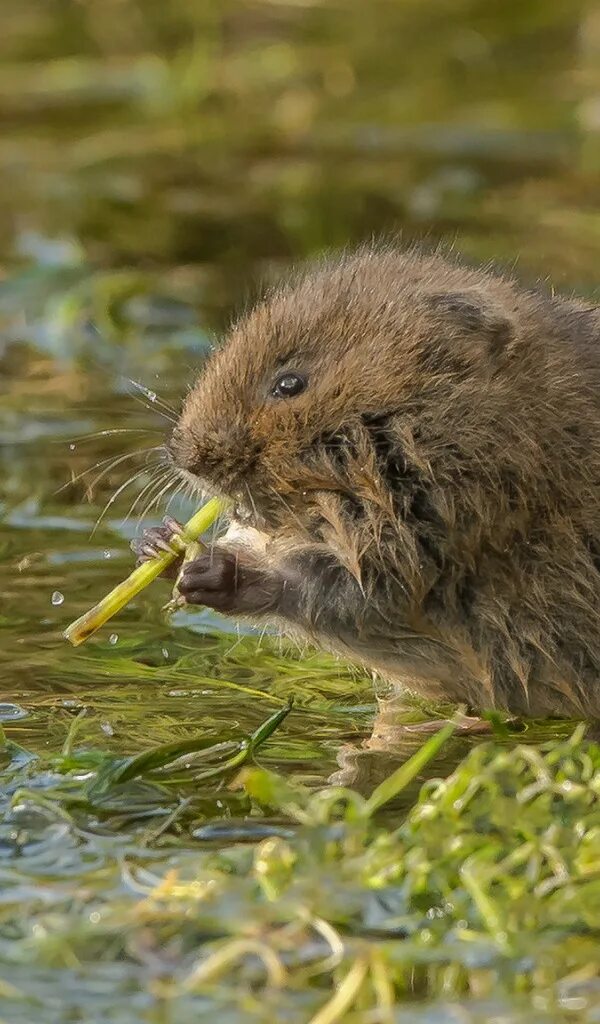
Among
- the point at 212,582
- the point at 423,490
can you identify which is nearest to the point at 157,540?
the point at 212,582

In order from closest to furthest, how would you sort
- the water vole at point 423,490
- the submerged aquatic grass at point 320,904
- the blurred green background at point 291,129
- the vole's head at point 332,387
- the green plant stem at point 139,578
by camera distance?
the submerged aquatic grass at point 320,904 → the water vole at point 423,490 → the vole's head at point 332,387 → the green plant stem at point 139,578 → the blurred green background at point 291,129

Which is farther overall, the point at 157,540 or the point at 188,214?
the point at 188,214

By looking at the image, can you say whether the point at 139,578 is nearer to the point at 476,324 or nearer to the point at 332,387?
the point at 332,387

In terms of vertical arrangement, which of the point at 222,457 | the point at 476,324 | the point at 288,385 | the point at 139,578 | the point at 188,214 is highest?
the point at 476,324

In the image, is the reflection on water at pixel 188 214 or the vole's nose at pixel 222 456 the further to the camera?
the reflection on water at pixel 188 214

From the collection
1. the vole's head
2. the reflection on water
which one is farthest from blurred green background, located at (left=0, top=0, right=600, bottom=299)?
the vole's head

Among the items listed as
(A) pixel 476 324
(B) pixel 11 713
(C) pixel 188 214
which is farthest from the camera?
(C) pixel 188 214

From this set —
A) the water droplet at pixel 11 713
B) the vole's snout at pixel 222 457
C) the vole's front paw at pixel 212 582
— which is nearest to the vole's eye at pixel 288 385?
the vole's snout at pixel 222 457

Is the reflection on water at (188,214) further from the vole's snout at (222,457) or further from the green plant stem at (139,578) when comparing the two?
the vole's snout at (222,457)

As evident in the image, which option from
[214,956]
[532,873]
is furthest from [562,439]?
[214,956]
